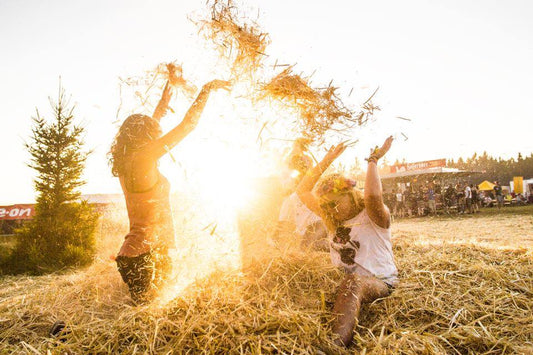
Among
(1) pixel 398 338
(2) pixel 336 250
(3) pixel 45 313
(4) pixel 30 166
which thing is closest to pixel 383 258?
(2) pixel 336 250

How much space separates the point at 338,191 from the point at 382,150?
517 millimetres

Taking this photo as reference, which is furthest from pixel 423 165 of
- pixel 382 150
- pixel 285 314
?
pixel 285 314

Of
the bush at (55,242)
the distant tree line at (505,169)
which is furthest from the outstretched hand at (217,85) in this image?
the distant tree line at (505,169)

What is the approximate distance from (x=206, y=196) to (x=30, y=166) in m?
6.23

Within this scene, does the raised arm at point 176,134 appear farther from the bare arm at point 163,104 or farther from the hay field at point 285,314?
the hay field at point 285,314

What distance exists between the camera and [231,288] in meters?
2.26

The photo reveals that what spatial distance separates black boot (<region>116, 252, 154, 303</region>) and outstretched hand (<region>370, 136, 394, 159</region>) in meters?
1.97

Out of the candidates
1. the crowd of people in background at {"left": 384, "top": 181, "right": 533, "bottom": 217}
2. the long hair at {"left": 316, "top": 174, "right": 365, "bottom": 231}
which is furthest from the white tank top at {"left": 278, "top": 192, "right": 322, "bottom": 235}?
the crowd of people in background at {"left": 384, "top": 181, "right": 533, "bottom": 217}

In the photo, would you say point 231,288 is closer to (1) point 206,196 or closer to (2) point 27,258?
(1) point 206,196

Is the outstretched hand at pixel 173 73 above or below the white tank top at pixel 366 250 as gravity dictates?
above

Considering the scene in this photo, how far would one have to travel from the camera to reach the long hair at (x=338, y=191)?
2635 millimetres

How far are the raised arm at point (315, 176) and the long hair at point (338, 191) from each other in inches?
3.6

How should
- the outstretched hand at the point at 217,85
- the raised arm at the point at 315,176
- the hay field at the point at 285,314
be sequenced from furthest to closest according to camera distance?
the raised arm at the point at 315,176, the outstretched hand at the point at 217,85, the hay field at the point at 285,314

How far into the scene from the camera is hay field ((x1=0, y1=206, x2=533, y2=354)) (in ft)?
5.81
